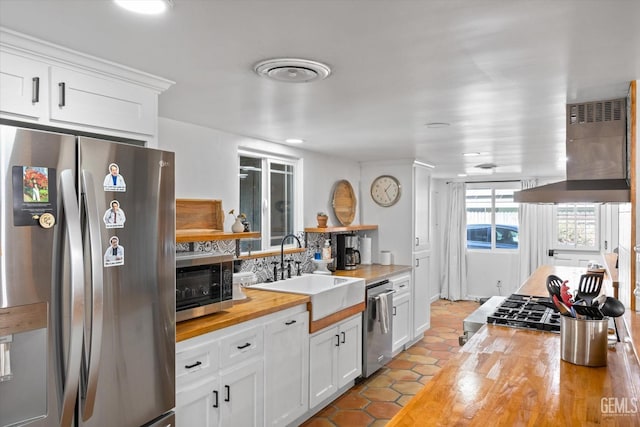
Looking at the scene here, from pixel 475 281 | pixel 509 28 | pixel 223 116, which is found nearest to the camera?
pixel 509 28

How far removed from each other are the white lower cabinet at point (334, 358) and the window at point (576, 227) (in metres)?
5.08

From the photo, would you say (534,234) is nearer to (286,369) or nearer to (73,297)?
(286,369)

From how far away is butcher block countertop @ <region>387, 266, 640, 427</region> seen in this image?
4.76 ft

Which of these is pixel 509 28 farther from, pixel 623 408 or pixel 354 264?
pixel 354 264

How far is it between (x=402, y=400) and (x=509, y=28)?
3.16m

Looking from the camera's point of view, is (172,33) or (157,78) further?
(157,78)

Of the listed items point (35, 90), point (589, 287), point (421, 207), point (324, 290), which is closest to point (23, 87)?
point (35, 90)

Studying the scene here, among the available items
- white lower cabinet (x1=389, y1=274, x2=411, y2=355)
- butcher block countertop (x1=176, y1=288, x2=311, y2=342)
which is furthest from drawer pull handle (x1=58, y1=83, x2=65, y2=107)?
white lower cabinet (x1=389, y1=274, x2=411, y2=355)

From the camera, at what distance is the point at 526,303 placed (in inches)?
121

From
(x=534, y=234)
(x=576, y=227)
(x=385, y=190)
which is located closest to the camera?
(x=385, y=190)

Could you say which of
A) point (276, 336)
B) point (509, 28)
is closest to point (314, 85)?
point (509, 28)

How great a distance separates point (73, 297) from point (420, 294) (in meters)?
4.51

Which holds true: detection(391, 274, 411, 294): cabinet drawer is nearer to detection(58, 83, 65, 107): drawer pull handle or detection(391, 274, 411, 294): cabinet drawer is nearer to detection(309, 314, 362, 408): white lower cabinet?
detection(309, 314, 362, 408): white lower cabinet

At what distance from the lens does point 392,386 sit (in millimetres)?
3994
